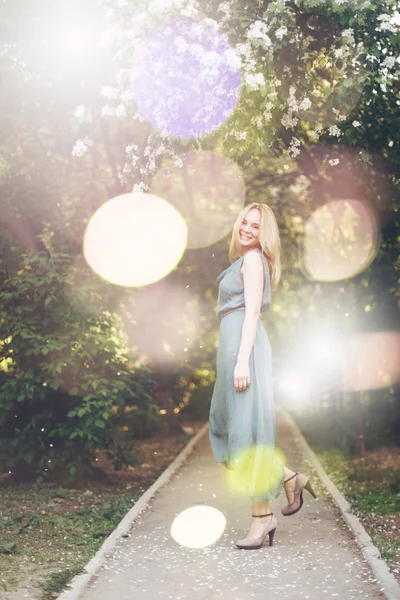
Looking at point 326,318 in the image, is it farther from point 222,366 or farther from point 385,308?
point 222,366

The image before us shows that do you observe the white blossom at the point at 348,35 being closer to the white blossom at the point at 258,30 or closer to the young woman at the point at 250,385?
the white blossom at the point at 258,30

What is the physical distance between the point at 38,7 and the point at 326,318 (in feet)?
31.9

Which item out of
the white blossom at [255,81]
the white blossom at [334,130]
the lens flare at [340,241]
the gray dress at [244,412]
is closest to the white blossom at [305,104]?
the white blossom at [334,130]

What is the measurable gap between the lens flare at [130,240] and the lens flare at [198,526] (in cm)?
386

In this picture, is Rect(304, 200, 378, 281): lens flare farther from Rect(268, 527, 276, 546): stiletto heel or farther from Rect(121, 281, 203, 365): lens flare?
Rect(268, 527, 276, 546): stiletto heel

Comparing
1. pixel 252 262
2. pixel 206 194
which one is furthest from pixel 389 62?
pixel 206 194

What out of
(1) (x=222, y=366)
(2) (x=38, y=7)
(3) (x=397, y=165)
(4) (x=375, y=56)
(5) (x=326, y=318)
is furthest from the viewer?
(5) (x=326, y=318)

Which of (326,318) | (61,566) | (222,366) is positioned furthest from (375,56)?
(326,318)

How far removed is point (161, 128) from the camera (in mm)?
9438

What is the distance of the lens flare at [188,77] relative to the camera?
340 inches

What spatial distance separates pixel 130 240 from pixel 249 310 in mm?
6014

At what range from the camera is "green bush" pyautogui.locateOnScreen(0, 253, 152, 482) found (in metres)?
10.1

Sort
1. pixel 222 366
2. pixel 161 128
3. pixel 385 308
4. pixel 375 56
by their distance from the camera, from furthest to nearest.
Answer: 1. pixel 385 308
2. pixel 161 128
3. pixel 375 56
4. pixel 222 366

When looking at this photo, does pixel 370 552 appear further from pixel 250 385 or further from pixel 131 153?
pixel 131 153
